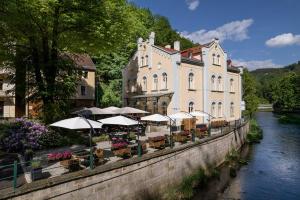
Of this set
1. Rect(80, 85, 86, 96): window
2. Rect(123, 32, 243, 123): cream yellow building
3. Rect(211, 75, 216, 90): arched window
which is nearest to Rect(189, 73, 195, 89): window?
Rect(123, 32, 243, 123): cream yellow building

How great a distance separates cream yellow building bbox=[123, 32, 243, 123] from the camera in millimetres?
32625

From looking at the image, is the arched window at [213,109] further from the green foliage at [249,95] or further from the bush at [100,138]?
the green foliage at [249,95]

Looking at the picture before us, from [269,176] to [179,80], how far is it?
13359 mm

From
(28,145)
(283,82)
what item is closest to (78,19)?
(28,145)

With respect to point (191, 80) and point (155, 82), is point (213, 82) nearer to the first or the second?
point (191, 80)

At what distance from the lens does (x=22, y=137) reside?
57.3 feet

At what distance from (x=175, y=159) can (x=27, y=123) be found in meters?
9.47

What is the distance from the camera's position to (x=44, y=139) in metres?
19.7

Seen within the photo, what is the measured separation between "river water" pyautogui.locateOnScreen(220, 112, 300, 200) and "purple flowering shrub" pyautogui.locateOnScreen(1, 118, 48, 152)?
12168 mm

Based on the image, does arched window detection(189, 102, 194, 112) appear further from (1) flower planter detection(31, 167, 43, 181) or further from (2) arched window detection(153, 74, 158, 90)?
(1) flower planter detection(31, 167, 43, 181)

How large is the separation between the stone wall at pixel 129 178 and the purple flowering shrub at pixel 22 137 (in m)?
6.36

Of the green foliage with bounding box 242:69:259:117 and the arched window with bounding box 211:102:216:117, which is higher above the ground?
the green foliage with bounding box 242:69:259:117

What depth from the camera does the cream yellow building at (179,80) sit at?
32.6 m

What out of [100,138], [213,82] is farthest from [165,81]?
[100,138]
